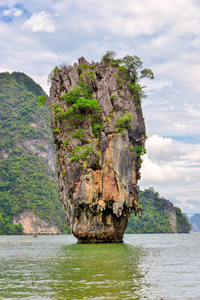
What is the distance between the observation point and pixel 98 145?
121 ft

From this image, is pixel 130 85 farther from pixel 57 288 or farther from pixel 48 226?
Result: pixel 48 226

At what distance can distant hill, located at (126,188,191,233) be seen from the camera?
426 feet

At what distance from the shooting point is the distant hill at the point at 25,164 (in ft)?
393

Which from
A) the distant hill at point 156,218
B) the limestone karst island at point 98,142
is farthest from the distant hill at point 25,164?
the limestone karst island at point 98,142

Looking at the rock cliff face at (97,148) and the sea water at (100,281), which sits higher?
the rock cliff face at (97,148)

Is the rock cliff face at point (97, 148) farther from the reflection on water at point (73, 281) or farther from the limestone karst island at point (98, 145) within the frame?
the reflection on water at point (73, 281)

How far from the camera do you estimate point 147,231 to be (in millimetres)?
128125

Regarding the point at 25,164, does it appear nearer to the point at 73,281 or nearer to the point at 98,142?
the point at 98,142

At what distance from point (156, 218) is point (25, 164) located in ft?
169

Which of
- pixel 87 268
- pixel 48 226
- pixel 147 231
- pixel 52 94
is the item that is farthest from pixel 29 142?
pixel 87 268

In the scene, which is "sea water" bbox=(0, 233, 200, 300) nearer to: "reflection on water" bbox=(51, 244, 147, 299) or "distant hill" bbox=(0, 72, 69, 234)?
"reflection on water" bbox=(51, 244, 147, 299)

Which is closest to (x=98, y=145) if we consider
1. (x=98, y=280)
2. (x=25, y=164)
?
(x=98, y=280)

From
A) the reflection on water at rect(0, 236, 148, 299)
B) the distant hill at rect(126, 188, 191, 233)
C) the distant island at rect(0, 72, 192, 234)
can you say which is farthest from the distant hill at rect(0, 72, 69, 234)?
the reflection on water at rect(0, 236, 148, 299)

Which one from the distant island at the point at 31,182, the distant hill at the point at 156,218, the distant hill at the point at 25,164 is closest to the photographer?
the distant hill at the point at 25,164
